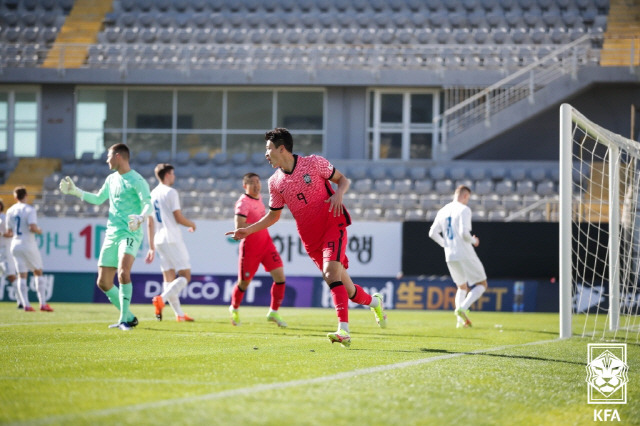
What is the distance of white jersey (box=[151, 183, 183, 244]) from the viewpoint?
12.6 m

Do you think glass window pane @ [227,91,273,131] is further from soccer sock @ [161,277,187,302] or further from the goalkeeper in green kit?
the goalkeeper in green kit

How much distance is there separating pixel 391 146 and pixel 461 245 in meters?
16.7

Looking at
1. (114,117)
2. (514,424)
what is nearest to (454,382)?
(514,424)

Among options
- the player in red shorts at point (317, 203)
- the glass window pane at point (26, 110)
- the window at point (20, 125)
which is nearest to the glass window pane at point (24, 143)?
the window at point (20, 125)

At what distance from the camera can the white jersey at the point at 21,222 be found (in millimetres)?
15859

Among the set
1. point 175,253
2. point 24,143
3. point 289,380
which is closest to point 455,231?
point 175,253

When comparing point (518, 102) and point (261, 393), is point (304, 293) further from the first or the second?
point (261, 393)

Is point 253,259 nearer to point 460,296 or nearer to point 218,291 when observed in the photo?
point 460,296

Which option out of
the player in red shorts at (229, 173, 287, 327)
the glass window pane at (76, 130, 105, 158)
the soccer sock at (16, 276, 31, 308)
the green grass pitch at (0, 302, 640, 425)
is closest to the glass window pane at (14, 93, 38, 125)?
the glass window pane at (76, 130, 105, 158)

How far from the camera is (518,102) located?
2698 cm

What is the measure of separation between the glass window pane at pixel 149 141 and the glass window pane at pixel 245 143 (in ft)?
7.00

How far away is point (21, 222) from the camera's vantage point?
1602 centimetres

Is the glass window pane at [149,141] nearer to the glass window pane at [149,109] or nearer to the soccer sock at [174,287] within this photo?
the glass window pane at [149,109]

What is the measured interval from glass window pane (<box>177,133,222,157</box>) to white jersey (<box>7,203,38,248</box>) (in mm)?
14559
